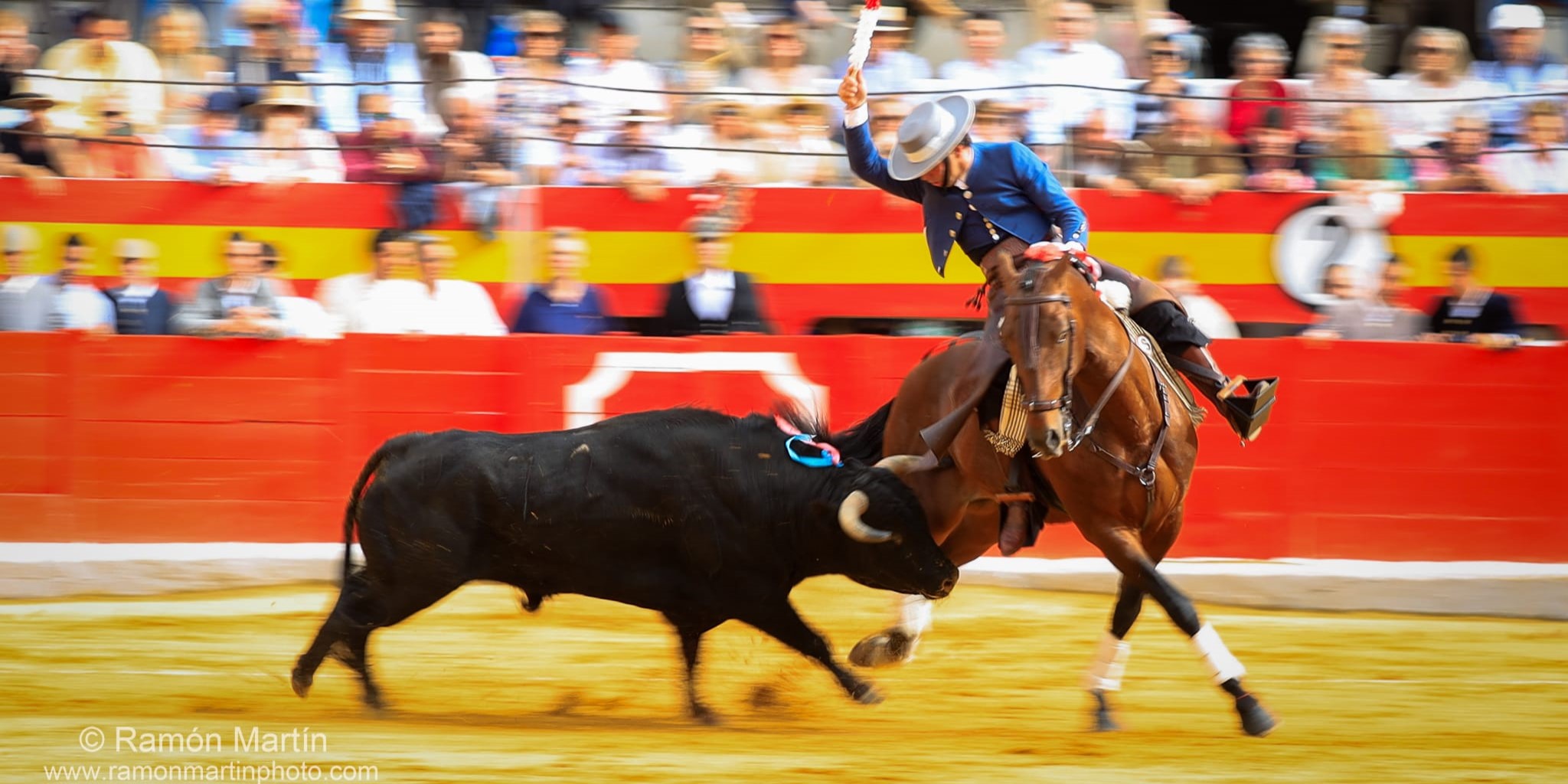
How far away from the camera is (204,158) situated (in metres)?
9.04

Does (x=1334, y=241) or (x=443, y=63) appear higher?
(x=443, y=63)

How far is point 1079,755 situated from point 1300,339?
3822 millimetres

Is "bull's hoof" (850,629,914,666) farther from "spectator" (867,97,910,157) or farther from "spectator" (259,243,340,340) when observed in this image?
"spectator" (259,243,340,340)

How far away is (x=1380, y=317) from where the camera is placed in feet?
28.2

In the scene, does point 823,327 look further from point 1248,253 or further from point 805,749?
point 805,749

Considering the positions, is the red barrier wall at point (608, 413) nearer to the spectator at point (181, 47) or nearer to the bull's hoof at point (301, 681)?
the spectator at point (181, 47)

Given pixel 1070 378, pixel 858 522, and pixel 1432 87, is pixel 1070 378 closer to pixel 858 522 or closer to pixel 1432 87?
pixel 858 522

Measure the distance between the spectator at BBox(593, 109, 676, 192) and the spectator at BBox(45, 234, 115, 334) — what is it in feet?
8.81

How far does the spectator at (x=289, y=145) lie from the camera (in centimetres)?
898

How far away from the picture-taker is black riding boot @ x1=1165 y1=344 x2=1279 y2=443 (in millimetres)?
6113

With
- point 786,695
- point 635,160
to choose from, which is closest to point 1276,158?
point 635,160

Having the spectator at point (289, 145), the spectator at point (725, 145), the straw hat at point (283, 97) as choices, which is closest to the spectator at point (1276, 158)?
the spectator at point (725, 145)

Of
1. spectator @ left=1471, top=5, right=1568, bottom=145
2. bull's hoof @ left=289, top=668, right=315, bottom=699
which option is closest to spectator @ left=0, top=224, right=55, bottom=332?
bull's hoof @ left=289, top=668, right=315, bottom=699

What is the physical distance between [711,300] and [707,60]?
169 cm
